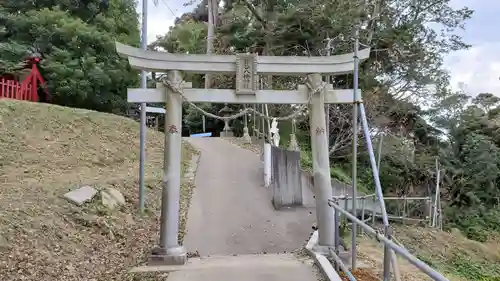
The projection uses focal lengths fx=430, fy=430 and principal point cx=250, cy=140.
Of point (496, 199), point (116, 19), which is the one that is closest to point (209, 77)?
point (116, 19)

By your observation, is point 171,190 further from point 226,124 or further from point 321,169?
point 226,124

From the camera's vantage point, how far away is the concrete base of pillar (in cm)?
631

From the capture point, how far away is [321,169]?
687 centimetres

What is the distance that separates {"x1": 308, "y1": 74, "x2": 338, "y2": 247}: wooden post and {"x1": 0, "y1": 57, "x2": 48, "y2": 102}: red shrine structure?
46.0 feet

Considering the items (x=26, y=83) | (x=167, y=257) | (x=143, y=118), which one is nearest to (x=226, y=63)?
(x=143, y=118)

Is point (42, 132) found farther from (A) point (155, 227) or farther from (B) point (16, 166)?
(A) point (155, 227)

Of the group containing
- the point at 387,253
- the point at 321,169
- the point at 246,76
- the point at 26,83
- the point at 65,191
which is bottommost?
the point at 387,253

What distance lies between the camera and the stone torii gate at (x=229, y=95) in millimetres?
6570

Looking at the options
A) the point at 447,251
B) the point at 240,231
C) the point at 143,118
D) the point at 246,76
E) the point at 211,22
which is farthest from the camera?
the point at 211,22

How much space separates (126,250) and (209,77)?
1836cm

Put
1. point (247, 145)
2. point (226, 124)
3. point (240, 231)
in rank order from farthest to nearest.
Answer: point (226, 124) → point (247, 145) → point (240, 231)

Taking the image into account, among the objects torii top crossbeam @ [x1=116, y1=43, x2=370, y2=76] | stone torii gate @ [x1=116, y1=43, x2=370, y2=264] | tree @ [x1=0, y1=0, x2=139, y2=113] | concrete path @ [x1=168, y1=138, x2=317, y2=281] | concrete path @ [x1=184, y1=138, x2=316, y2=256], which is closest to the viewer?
concrete path @ [x1=168, y1=138, x2=317, y2=281]

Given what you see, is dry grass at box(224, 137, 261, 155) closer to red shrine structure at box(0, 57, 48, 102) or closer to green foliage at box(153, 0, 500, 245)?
green foliage at box(153, 0, 500, 245)

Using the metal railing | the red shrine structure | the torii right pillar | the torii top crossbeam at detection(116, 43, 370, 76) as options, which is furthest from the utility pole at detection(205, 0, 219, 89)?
the metal railing
